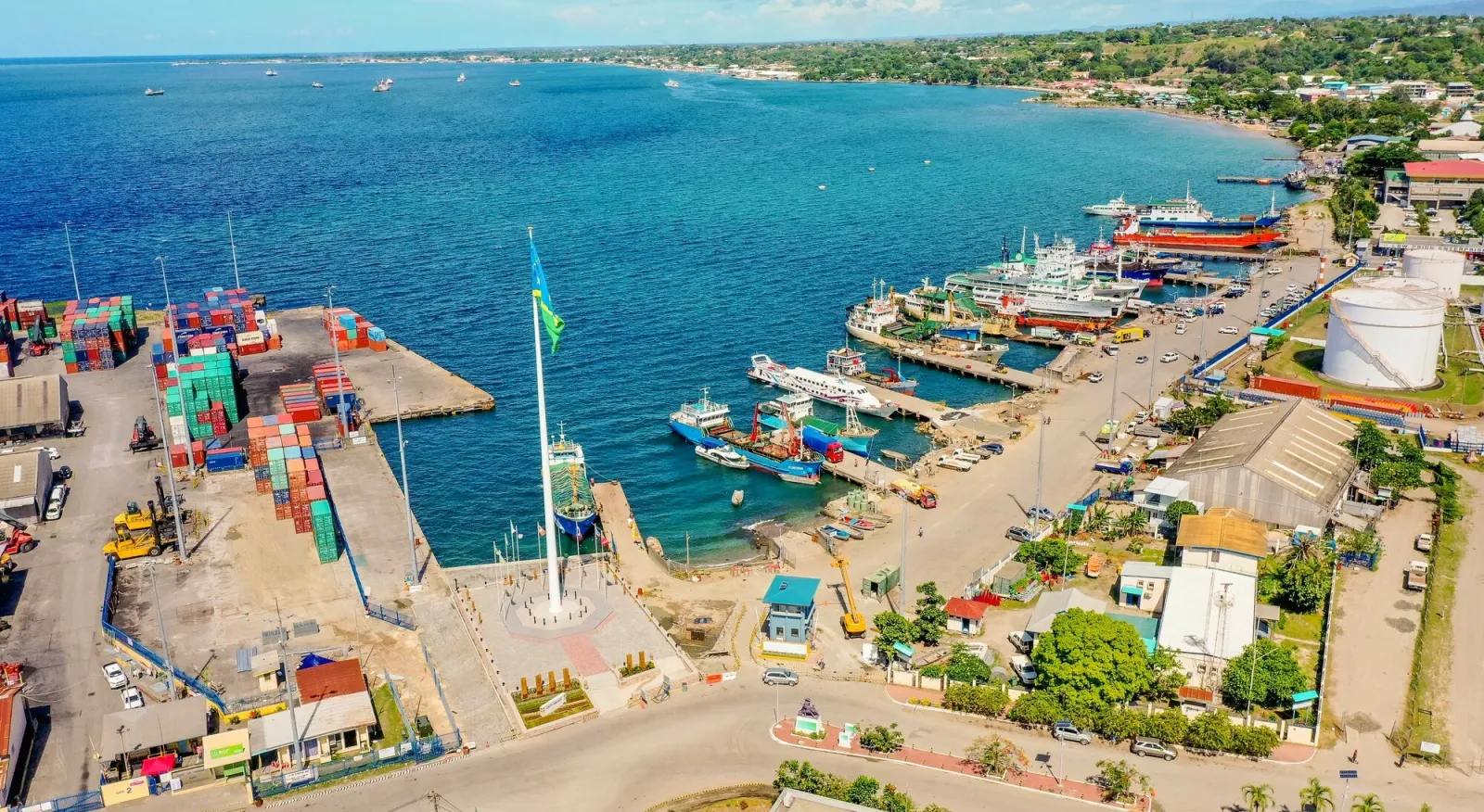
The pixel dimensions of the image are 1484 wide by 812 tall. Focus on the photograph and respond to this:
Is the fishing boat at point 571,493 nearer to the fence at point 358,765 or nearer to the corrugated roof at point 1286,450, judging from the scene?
the fence at point 358,765

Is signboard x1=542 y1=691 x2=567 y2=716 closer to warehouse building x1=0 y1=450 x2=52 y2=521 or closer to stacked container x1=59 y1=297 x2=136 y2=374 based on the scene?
warehouse building x1=0 y1=450 x2=52 y2=521

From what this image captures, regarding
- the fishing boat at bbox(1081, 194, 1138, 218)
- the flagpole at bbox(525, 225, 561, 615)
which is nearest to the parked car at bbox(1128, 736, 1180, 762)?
the flagpole at bbox(525, 225, 561, 615)

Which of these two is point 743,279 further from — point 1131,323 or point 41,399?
point 41,399

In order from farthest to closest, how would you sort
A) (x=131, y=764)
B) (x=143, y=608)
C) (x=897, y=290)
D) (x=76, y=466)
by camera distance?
(x=897, y=290) → (x=76, y=466) → (x=143, y=608) → (x=131, y=764)

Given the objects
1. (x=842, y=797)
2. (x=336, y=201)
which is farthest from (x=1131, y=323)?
(x=336, y=201)

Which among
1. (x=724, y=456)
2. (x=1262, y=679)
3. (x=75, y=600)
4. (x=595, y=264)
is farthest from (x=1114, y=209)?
(x=75, y=600)

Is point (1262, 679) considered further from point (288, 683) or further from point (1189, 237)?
point (1189, 237)

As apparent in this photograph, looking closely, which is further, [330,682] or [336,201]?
[336,201]
